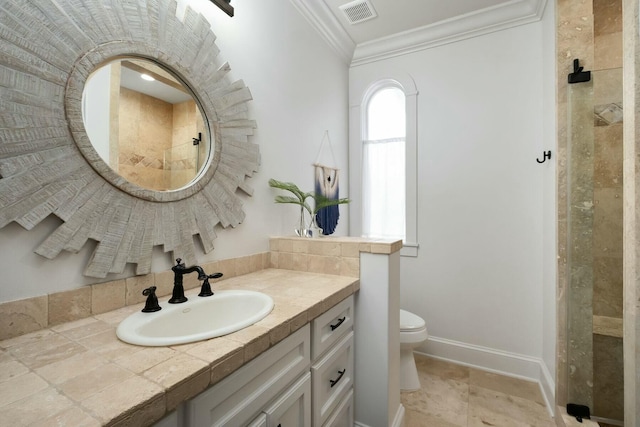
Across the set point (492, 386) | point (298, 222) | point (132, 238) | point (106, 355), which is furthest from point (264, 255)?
point (492, 386)

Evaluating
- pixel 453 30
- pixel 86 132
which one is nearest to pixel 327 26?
pixel 453 30

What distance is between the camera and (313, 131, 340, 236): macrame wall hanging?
2423 millimetres

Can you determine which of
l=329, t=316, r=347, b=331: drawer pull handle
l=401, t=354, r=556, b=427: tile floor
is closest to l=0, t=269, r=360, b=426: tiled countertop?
l=329, t=316, r=347, b=331: drawer pull handle

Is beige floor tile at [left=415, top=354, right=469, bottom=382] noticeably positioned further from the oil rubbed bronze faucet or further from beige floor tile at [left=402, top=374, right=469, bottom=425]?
the oil rubbed bronze faucet

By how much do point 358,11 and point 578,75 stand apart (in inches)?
62.9

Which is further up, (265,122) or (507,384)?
(265,122)

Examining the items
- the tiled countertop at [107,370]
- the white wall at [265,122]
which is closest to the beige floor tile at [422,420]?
the tiled countertop at [107,370]

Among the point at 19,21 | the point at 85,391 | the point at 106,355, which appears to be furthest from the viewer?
the point at 19,21

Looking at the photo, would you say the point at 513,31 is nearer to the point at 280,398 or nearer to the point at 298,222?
the point at 298,222

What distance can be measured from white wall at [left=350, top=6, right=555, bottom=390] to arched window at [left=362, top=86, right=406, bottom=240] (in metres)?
0.21

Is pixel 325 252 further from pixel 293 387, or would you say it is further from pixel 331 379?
pixel 293 387

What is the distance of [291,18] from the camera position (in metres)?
2.11

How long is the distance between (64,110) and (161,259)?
0.64 meters

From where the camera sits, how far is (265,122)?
6.11ft
